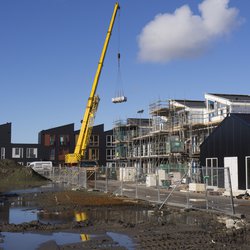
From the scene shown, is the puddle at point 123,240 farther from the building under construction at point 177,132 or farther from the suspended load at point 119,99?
the suspended load at point 119,99

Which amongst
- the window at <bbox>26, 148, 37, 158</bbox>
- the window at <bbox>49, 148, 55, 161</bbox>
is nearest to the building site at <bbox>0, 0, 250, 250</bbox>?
the window at <bbox>49, 148, 55, 161</bbox>

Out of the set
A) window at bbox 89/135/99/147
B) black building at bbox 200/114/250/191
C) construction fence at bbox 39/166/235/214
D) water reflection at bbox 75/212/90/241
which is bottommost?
water reflection at bbox 75/212/90/241

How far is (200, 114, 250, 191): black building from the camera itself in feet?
90.0

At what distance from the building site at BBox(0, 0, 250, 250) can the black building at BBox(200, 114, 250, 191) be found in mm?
60

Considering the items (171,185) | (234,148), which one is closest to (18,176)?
(171,185)

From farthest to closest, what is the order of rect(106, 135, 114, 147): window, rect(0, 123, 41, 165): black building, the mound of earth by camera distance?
1. rect(106, 135, 114, 147): window
2. rect(0, 123, 41, 165): black building
3. the mound of earth

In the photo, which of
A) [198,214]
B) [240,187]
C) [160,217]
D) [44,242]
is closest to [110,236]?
[44,242]

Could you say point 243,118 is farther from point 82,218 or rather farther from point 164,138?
point 164,138

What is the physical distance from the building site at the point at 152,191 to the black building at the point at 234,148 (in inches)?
2.4

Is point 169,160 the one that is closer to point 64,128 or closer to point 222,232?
point 222,232

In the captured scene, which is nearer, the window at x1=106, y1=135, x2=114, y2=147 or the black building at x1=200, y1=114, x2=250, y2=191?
Answer: the black building at x1=200, y1=114, x2=250, y2=191

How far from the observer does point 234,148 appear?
28891 millimetres

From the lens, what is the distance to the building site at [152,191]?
12602 mm

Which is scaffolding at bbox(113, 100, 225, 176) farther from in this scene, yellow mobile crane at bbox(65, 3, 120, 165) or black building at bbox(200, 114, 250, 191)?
yellow mobile crane at bbox(65, 3, 120, 165)
